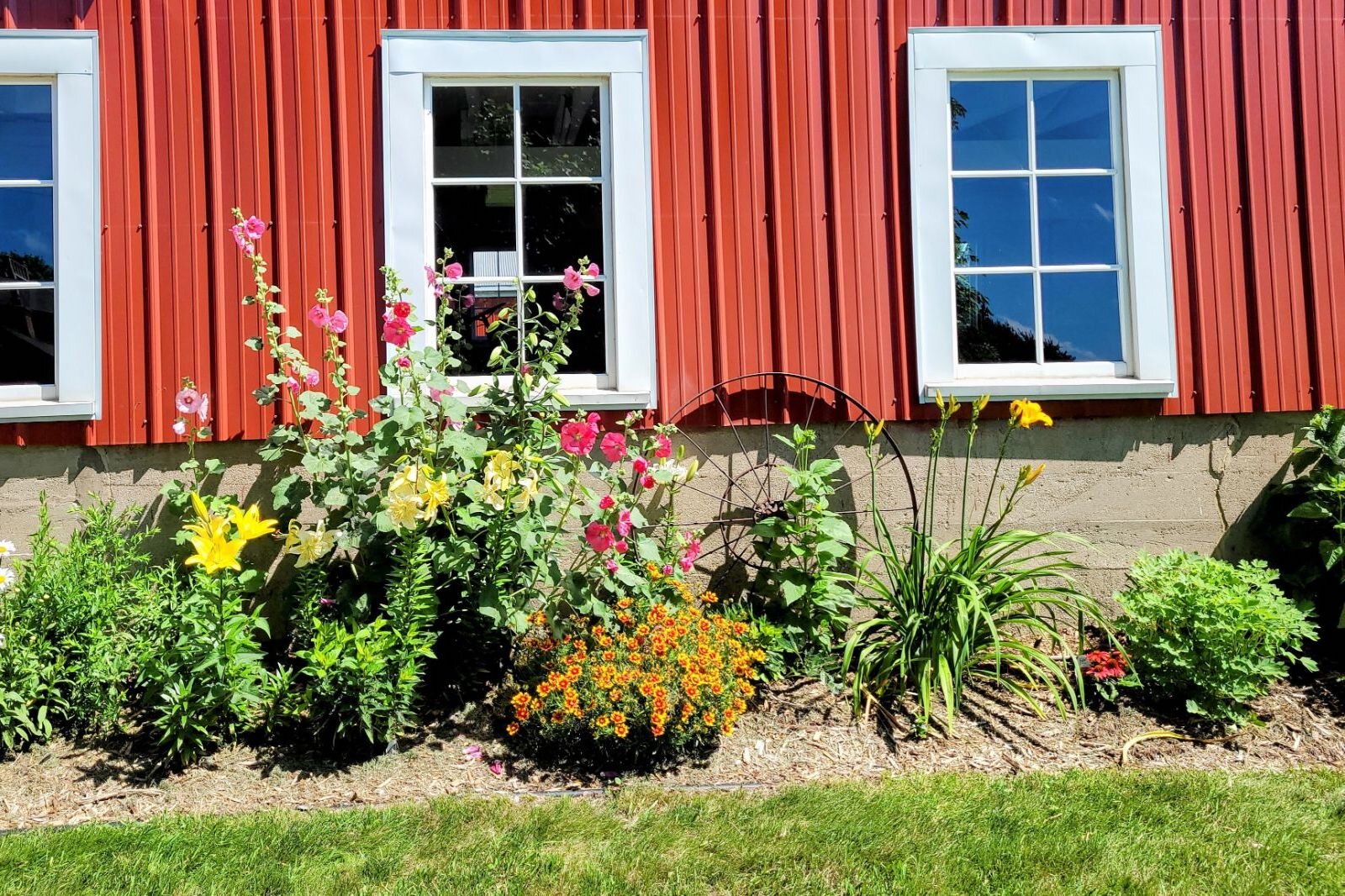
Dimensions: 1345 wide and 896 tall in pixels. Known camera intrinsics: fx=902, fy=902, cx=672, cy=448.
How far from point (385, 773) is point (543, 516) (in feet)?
3.40

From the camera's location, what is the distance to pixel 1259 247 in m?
4.32

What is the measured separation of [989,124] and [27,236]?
4.56 meters

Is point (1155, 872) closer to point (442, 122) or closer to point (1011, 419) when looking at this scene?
point (1011, 419)

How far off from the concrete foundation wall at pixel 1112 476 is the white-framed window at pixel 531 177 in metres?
0.70

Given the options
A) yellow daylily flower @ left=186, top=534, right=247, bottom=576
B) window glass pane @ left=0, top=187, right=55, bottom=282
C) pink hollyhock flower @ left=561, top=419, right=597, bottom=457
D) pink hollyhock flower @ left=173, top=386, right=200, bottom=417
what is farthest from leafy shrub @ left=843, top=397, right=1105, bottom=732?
window glass pane @ left=0, top=187, right=55, bottom=282

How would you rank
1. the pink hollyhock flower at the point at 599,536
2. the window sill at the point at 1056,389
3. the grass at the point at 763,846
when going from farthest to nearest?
the window sill at the point at 1056,389 → the pink hollyhock flower at the point at 599,536 → the grass at the point at 763,846

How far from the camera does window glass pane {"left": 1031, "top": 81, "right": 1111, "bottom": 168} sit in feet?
14.4

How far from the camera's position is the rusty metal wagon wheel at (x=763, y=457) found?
412 cm

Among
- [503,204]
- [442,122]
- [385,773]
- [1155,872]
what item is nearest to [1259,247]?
[1155,872]

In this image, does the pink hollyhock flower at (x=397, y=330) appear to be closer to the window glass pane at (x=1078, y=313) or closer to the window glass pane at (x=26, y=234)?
the window glass pane at (x=26, y=234)

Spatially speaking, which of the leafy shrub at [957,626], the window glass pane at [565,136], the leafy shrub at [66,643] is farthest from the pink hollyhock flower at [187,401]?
the leafy shrub at [957,626]

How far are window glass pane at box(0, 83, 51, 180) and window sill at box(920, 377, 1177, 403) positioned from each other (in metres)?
4.21

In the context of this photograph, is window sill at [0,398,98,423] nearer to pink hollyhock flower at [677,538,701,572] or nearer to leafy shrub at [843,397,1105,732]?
pink hollyhock flower at [677,538,701,572]

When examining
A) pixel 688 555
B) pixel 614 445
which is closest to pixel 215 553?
pixel 614 445
